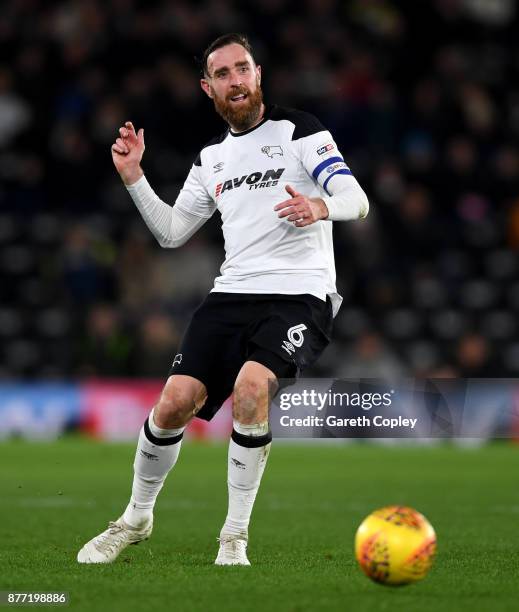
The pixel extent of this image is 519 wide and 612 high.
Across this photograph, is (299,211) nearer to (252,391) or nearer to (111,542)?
(252,391)

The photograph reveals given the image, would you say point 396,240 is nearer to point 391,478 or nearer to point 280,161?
point 391,478

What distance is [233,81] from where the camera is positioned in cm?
633

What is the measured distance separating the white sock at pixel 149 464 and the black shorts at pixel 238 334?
0.20m

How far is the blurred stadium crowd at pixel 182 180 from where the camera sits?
16172 mm

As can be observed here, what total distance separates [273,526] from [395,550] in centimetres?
302

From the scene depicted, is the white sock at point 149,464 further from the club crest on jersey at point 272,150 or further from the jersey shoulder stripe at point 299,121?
the jersey shoulder stripe at point 299,121

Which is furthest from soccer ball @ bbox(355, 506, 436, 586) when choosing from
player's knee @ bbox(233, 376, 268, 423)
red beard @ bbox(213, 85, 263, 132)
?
red beard @ bbox(213, 85, 263, 132)

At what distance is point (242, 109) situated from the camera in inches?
252

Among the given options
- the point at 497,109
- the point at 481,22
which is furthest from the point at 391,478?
the point at 481,22

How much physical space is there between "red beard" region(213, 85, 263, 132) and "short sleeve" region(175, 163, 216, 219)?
38 centimetres

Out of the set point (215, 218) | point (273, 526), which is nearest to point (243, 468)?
point (273, 526)

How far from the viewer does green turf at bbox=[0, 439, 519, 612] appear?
5078mm

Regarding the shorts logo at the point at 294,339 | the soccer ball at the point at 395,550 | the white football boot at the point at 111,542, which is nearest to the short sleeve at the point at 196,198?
the shorts logo at the point at 294,339

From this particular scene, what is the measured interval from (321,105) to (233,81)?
11.4 meters
